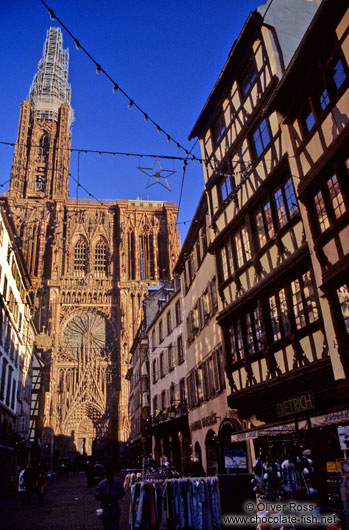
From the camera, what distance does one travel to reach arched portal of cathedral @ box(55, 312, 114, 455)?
178 feet

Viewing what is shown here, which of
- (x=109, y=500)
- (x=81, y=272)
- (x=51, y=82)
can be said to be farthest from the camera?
(x=51, y=82)

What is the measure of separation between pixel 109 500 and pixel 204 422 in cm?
1063

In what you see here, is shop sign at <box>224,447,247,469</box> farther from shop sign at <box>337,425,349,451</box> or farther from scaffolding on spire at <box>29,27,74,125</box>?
scaffolding on spire at <box>29,27,74,125</box>

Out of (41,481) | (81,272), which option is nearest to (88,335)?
(81,272)

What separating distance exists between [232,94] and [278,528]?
13.3 meters

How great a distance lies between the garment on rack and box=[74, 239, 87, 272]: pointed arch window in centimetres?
5670

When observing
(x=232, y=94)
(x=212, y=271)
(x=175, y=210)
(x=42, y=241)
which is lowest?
(x=212, y=271)

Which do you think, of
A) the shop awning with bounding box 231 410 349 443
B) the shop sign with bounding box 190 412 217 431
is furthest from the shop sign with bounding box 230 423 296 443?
the shop sign with bounding box 190 412 217 431

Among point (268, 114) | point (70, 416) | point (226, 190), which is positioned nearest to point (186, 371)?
point (226, 190)

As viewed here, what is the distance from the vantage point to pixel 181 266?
24297 mm

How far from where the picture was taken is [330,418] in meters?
8.41

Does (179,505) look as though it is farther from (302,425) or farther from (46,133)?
(46,133)

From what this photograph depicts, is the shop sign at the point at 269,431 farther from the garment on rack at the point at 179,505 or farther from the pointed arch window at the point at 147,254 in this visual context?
the pointed arch window at the point at 147,254

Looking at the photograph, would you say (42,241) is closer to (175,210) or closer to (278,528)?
(175,210)
